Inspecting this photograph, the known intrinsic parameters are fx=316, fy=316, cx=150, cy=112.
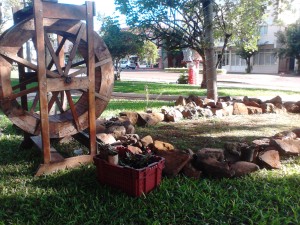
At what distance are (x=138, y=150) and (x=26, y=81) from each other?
189cm

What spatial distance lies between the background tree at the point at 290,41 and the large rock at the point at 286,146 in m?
28.6

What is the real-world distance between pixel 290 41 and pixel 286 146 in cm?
2943

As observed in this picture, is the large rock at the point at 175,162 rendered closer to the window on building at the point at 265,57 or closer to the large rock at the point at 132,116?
the large rock at the point at 132,116

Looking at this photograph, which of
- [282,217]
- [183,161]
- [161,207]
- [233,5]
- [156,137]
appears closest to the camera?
[282,217]

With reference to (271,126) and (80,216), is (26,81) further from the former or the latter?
(271,126)

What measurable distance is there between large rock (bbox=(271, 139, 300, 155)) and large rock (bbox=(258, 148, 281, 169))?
212mm

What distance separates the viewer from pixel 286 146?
401 cm

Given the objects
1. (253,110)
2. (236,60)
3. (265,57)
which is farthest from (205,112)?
(236,60)

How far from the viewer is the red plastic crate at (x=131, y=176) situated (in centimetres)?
289

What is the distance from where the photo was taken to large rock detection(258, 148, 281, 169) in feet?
11.9

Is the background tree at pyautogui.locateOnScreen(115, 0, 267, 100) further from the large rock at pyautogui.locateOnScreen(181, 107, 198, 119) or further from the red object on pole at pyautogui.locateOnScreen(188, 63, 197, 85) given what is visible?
the red object on pole at pyautogui.locateOnScreen(188, 63, 197, 85)

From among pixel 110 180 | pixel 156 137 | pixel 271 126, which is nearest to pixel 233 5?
pixel 271 126

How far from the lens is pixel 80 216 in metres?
2.62

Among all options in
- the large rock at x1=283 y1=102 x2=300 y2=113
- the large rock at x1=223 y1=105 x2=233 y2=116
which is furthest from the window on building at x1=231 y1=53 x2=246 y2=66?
the large rock at x1=223 y1=105 x2=233 y2=116
